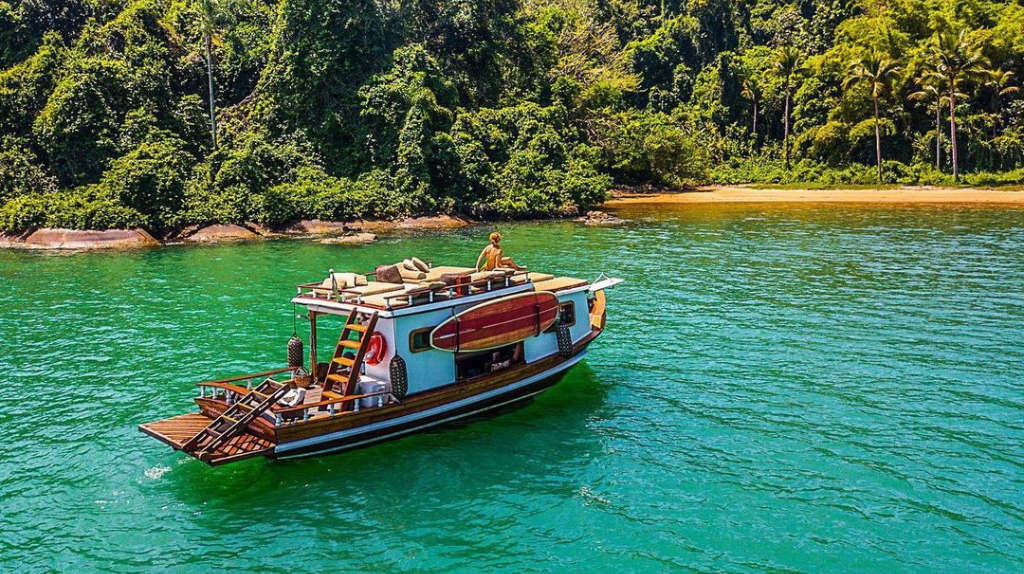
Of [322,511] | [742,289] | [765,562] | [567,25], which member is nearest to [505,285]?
[322,511]

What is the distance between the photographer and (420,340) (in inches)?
642

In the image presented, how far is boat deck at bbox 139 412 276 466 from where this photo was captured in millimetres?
13820

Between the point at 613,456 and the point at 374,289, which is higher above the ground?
the point at 374,289

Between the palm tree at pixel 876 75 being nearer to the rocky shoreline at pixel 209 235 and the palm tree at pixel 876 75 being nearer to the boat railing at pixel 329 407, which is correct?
the rocky shoreline at pixel 209 235

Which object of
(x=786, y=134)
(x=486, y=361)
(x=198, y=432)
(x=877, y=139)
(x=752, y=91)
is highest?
(x=752, y=91)

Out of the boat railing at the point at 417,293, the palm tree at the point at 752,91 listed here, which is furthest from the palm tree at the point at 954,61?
the boat railing at the point at 417,293

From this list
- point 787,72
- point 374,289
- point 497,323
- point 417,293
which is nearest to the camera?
point 417,293

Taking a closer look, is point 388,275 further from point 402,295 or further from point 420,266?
point 402,295

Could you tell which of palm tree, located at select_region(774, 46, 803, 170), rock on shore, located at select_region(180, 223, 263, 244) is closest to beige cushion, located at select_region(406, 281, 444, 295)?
rock on shore, located at select_region(180, 223, 263, 244)

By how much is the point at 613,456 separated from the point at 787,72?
265 ft

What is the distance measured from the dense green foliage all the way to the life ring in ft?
135

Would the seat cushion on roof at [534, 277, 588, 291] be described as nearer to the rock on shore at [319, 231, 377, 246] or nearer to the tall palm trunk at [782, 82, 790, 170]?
the rock on shore at [319, 231, 377, 246]

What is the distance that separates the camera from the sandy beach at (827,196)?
64250 millimetres

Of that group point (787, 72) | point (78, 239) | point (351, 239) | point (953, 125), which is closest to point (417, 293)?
point (351, 239)
